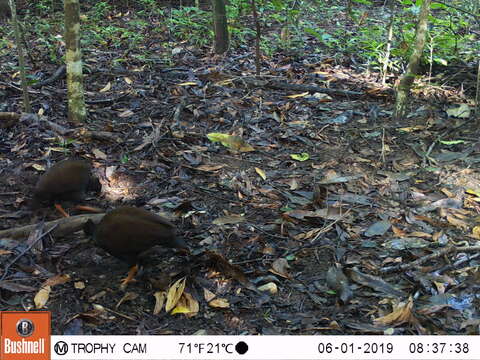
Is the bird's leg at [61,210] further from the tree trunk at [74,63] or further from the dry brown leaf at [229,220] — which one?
the tree trunk at [74,63]

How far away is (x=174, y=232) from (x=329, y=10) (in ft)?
23.9

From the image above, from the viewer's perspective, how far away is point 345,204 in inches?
153

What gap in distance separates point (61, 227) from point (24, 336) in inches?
47.4

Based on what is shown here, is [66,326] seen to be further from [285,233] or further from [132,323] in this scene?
[285,233]

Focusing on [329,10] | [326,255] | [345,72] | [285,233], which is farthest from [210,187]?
[329,10]

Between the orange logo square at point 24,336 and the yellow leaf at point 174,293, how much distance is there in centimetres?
69

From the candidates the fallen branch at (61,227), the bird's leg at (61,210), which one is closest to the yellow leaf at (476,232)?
the fallen branch at (61,227)

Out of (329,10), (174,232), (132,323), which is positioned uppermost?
(329,10)

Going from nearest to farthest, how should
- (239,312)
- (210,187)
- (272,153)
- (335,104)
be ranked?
(239,312), (210,187), (272,153), (335,104)

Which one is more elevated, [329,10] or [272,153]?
[329,10]

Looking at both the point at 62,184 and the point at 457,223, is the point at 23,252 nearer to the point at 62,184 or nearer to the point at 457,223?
the point at 62,184

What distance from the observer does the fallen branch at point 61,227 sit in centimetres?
331

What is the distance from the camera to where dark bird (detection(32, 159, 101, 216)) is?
357 centimetres

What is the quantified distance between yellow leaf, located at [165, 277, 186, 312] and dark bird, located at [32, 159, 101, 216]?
1055 millimetres
